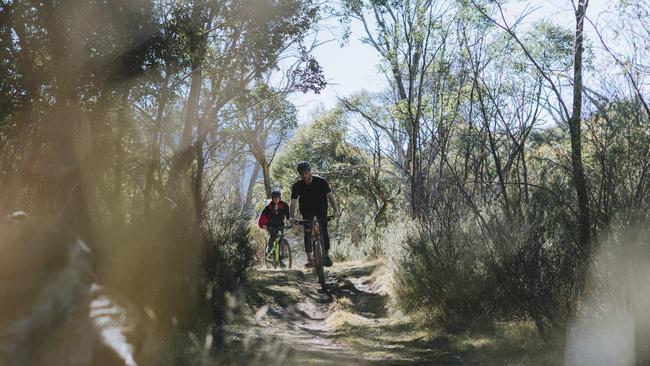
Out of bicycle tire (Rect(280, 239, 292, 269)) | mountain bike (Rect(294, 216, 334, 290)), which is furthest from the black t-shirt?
bicycle tire (Rect(280, 239, 292, 269))

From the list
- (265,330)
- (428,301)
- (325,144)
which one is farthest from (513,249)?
(325,144)

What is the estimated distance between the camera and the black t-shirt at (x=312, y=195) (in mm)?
9781

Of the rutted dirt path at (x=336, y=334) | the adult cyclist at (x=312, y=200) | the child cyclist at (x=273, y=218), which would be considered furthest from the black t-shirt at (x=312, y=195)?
the child cyclist at (x=273, y=218)

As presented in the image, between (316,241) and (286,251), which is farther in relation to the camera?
(286,251)

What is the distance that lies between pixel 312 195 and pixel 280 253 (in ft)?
15.3

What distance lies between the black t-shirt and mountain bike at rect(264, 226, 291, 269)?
13.0 feet

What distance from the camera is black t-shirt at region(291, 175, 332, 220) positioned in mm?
9781

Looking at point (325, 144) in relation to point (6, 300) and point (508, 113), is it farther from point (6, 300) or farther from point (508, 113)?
point (6, 300)

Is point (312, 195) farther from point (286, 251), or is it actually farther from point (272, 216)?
point (286, 251)

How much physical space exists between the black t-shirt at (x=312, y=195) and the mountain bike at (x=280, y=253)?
395 centimetres

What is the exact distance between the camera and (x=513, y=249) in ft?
16.6

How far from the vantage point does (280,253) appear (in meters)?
14.1

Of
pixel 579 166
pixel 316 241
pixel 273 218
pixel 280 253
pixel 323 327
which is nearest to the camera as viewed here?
pixel 579 166

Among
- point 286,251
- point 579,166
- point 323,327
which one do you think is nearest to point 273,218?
point 286,251
